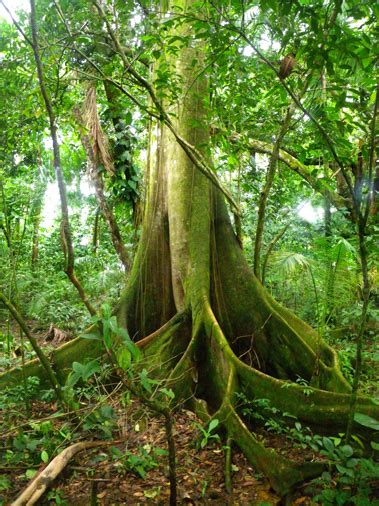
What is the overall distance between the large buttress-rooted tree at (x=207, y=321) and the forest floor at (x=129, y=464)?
0.20 m

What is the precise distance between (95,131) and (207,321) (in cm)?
317

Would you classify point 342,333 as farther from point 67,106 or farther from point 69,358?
point 67,106

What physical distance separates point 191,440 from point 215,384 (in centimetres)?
56

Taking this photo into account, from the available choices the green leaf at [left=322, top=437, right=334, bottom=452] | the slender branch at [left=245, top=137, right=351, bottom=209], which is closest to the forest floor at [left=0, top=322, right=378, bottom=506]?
the green leaf at [left=322, top=437, right=334, bottom=452]

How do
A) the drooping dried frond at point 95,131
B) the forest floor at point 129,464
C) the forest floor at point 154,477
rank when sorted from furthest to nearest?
the drooping dried frond at point 95,131 < the forest floor at point 154,477 < the forest floor at point 129,464

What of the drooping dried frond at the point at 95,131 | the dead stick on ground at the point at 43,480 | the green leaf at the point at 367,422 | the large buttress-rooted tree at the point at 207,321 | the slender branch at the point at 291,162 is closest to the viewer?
the dead stick on ground at the point at 43,480

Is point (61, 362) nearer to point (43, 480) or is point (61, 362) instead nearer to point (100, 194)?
point (43, 480)

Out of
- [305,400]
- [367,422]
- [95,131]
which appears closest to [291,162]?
[95,131]

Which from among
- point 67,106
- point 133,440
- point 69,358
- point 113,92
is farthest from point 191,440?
point 113,92

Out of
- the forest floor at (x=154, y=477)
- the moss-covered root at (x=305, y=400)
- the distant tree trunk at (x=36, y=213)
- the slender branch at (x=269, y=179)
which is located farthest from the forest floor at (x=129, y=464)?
the distant tree trunk at (x=36, y=213)

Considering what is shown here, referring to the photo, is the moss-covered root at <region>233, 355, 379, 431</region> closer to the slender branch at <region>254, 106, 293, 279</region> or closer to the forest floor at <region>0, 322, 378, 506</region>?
the forest floor at <region>0, 322, 378, 506</region>

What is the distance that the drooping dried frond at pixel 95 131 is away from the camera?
197 inches

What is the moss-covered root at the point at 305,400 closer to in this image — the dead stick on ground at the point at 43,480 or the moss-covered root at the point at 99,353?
the moss-covered root at the point at 99,353

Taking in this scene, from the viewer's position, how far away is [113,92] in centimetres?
565
